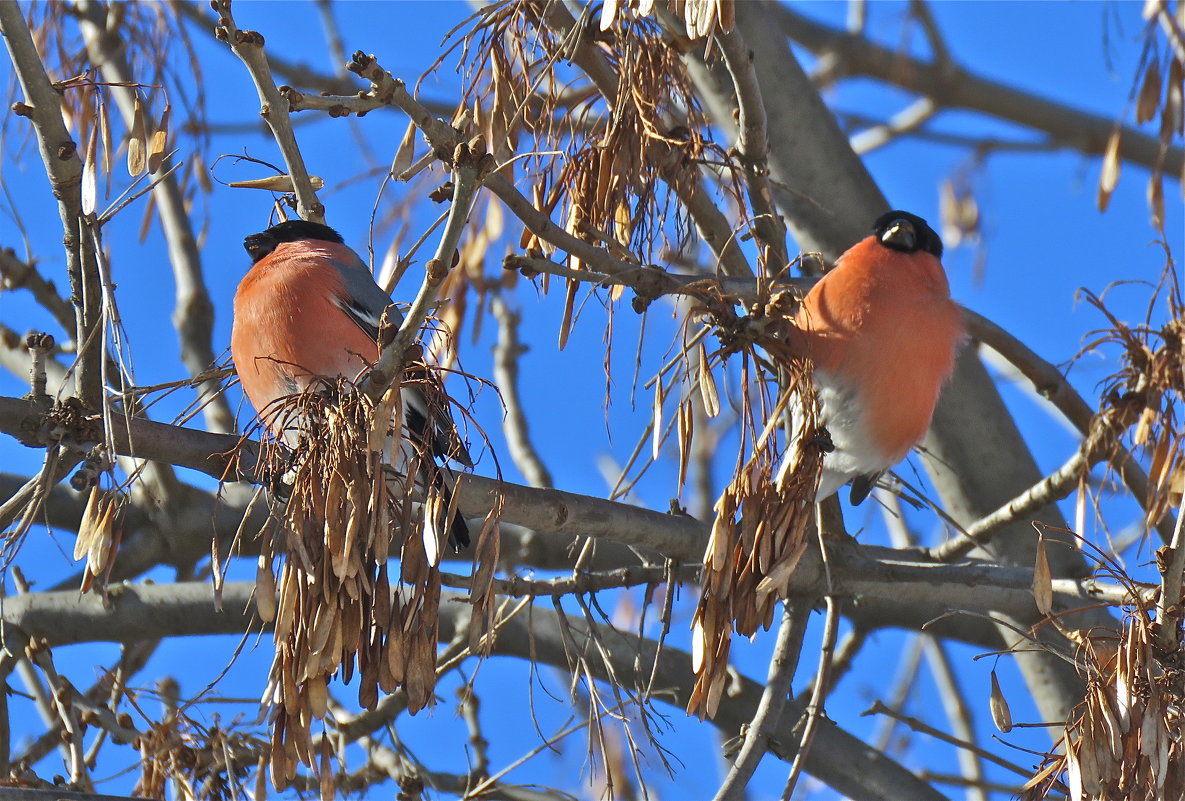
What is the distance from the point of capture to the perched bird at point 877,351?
2439 millimetres

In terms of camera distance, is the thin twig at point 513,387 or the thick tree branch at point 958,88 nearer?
the thin twig at point 513,387

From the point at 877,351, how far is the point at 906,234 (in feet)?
1.13

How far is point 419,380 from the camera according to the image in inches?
58.7

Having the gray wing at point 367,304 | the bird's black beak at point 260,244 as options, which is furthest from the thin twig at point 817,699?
the bird's black beak at point 260,244

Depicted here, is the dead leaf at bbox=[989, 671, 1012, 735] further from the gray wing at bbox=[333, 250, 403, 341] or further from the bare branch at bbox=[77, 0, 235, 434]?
the bare branch at bbox=[77, 0, 235, 434]

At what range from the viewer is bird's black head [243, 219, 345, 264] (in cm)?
276

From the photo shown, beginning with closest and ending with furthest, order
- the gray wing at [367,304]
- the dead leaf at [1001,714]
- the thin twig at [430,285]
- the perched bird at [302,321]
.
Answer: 1. the thin twig at [430,285]
2. the dead leaf at [1001,714]
3. the gray wing at [367,304]
4. the perched bird at [302,321]

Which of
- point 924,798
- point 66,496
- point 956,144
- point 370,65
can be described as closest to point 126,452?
Answer: point 370,65

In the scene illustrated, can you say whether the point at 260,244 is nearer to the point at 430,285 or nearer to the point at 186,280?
the point at 186,280

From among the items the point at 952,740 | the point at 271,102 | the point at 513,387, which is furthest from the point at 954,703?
the point at 271,102

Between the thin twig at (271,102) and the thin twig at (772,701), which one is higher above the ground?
the thin twig at (271,102)

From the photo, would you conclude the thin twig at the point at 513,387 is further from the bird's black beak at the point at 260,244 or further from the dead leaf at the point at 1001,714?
the dead leaf at the point at 1001,714

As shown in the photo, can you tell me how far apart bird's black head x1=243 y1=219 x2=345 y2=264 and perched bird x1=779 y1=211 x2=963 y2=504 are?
102cm

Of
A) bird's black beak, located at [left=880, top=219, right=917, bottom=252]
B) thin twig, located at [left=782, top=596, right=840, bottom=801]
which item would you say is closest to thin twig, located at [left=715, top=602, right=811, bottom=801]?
thin twig, located at [left=782, top=596, right=840, bottom=801]
